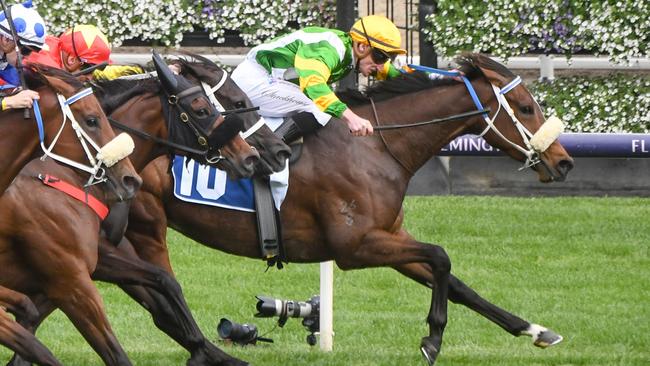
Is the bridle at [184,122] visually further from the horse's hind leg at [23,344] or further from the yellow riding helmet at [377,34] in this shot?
the horse's hind leg at [23,344]

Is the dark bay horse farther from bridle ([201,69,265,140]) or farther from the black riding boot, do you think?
the black riding boot

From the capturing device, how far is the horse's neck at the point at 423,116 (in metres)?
8.82

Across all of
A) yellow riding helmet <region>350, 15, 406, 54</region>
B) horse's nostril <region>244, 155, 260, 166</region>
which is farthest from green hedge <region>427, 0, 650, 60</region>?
horse's nostril <region>244, 155, 260, 166</region>

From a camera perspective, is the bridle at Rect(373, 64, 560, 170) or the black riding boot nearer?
the black riding boot

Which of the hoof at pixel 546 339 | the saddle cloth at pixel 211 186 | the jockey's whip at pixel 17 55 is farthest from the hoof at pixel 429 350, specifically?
the jockey's whip at pixel 17 55

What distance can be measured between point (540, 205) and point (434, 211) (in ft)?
3.03

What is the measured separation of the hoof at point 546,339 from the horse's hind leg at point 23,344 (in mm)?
3057

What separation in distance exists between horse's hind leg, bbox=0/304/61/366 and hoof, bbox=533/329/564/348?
306 cm

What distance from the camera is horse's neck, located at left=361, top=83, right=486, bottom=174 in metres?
8.82

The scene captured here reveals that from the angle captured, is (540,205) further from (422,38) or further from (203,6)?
(203,6)

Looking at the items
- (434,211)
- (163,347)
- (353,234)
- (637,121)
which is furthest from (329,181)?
(637,121)

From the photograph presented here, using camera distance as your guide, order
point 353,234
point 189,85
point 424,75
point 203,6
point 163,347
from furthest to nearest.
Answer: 1. point 203,6
2. point 163,347
3. point 424,75
4. point 353,234
5. point 189,85

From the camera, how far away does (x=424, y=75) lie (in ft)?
29.8

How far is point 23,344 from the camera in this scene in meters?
6.82
